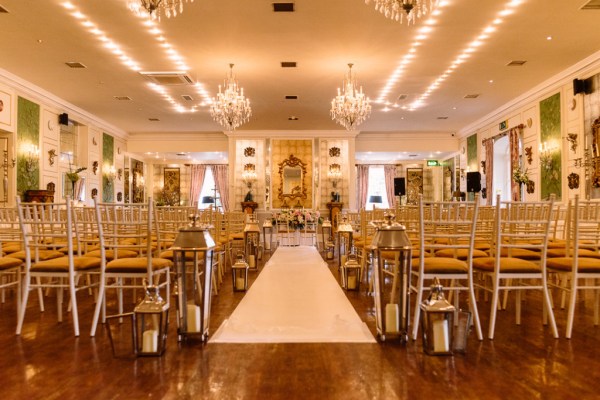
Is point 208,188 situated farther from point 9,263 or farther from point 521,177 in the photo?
point 9,263

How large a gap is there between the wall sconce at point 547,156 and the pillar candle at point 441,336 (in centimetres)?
809

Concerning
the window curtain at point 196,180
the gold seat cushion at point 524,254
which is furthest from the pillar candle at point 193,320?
A: the window curtain at point 196,180

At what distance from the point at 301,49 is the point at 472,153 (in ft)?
28.7

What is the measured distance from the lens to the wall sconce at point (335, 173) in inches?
598

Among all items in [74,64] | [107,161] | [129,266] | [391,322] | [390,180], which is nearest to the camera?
[391,322]

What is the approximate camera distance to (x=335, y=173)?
49.9 feet

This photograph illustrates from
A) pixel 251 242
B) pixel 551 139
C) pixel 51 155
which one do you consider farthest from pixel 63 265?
pixel 551 139

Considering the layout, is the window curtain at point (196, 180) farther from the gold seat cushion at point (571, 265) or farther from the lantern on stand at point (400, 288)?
the gold seat cushion at point (571, 265)

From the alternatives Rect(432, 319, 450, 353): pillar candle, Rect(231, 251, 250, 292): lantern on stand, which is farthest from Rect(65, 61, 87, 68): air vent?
Rect(432, 319, 450, 353): pillar candle

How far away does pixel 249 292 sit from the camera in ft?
16.6

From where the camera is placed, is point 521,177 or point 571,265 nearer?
point 571,265

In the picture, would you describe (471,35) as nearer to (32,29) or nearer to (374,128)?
(32,29)

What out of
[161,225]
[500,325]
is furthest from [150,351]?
[500,325]

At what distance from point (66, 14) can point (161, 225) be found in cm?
365
